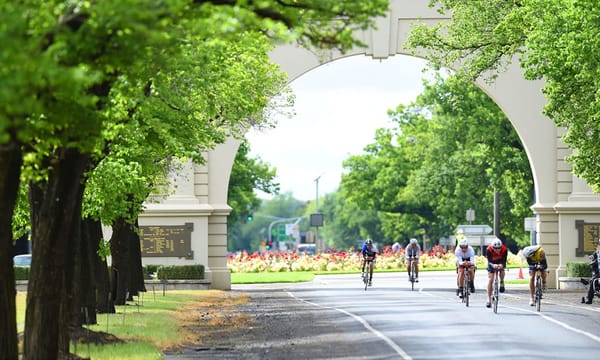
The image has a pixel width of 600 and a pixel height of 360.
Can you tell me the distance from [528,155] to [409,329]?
22.8 m

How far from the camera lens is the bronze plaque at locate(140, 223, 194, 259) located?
46.3m

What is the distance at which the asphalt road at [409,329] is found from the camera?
20.5 metres

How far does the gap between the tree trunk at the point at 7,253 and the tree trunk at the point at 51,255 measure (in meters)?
1.35

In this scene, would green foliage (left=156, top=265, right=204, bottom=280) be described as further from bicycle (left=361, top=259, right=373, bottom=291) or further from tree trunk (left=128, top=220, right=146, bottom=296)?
bicycle (left=361, top=259, right=373, bottom=291)

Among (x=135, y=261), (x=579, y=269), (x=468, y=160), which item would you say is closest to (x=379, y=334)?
(x=135, y=261)

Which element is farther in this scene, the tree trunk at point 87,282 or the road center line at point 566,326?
the tree trunk at point 87,282

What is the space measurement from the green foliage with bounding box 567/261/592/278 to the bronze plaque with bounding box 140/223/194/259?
12400 millimetres

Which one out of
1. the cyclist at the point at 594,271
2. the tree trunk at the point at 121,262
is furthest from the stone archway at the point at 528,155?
the cyclist at the point at 594,271

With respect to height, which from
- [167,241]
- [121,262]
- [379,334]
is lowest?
[379,334]

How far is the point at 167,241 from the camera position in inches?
1827

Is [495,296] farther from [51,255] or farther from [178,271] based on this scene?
[178,271]

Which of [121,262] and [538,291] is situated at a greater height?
[121,262]

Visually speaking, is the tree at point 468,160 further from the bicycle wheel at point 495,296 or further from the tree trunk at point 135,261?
the bicycle wheel at point 495,296

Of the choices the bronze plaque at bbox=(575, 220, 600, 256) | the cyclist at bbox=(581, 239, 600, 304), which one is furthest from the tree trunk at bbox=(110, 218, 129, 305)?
the bronze plaque at bbox=(575, 220, 600, 256)
